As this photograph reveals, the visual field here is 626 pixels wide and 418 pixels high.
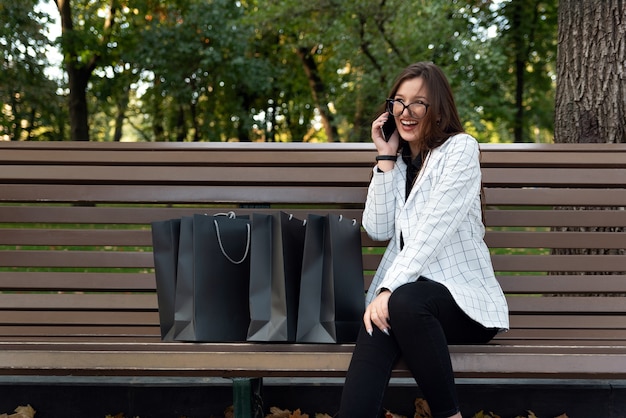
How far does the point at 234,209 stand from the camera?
131 inches

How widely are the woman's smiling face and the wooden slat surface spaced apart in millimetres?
476

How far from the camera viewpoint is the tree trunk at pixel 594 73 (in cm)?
412

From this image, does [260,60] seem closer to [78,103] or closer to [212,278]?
[78,103]

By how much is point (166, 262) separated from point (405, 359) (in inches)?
34.9

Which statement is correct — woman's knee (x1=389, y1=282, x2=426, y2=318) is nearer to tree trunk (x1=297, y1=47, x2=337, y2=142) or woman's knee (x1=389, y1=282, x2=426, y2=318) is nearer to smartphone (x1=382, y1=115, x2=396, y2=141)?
smartphone (x1=382, y1=115, x2=396, y2=141)

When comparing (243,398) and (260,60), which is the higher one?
(260,60)

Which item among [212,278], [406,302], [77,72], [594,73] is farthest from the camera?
[77,72]

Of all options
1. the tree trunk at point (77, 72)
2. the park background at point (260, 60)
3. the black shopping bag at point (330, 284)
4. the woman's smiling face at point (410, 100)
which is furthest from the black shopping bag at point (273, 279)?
the tree trunk at point (77, 72)

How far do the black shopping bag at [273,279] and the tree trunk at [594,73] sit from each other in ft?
7.04

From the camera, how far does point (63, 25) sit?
48.8 ft

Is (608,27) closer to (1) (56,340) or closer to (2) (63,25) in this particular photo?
(1) (56,340)

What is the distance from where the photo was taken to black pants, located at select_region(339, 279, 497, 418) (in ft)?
8.03

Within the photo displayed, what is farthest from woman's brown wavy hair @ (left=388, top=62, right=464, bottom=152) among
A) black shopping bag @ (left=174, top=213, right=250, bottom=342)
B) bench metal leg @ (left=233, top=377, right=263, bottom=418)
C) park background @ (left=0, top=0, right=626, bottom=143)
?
park background @ (left=0, top=0, right=626, bottom=143)

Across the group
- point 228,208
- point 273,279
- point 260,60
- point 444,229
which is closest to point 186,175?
point 228,208
